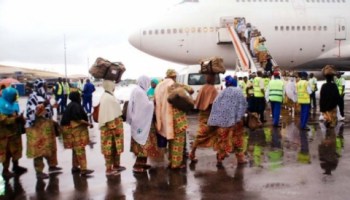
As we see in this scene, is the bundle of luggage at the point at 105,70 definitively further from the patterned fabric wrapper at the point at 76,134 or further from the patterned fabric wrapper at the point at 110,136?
the patterned fabric wrapper at the point at 76,134

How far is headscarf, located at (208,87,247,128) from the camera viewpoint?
22.0 ft

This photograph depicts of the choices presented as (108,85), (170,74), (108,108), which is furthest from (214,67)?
(108,108)

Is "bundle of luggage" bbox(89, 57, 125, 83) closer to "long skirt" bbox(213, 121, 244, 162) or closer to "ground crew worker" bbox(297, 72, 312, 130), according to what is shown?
"long skirt" bbox(213, 121, 244, 162)

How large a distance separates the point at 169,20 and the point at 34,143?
1456cm

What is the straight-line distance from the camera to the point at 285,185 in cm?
546

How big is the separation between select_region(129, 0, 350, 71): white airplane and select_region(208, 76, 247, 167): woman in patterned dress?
13345mm

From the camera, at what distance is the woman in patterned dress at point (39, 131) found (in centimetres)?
641

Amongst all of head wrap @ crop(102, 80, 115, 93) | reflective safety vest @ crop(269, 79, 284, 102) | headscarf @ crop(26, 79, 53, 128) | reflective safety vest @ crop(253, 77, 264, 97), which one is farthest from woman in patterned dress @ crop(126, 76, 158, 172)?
reflective safety vest @ crop(253, 77, 264, 97)

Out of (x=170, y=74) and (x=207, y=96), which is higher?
(x=170, y=74)

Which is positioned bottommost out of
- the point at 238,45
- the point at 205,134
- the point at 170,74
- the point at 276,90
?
the point at 205,134

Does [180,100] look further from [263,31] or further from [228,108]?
[263,31]

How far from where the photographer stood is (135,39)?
20266 mm

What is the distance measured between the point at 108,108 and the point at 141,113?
525 millimetres

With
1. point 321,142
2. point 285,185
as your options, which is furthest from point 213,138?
point 321,142
